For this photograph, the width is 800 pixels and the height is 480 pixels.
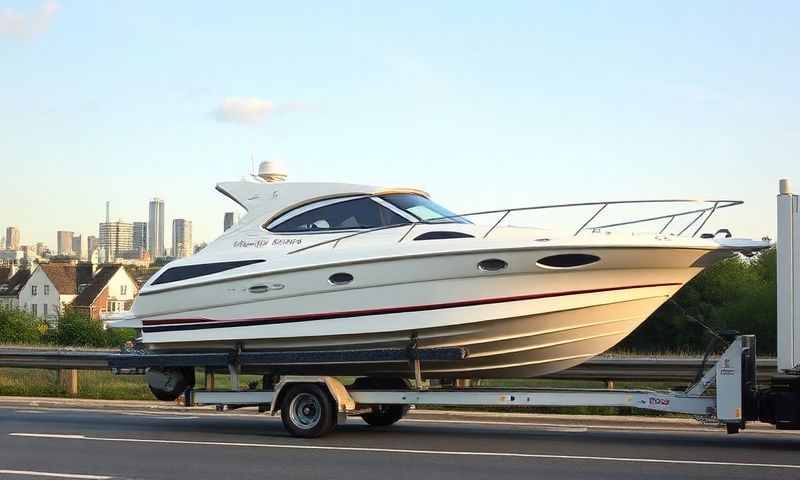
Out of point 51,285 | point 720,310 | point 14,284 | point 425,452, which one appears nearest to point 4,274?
point 14,284

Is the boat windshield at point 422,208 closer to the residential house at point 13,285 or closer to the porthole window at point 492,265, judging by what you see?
the porthole window at point 492,265

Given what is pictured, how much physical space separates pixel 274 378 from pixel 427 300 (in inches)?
103

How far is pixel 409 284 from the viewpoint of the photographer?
12750mm

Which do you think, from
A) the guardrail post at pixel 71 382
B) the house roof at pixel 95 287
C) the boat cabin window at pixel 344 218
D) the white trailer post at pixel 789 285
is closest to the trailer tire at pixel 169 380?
the boat cabin window at pixel 344 218

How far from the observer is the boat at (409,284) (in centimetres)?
1230

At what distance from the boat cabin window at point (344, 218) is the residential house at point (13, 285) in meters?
113

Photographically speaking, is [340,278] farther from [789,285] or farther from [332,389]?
[789,285]

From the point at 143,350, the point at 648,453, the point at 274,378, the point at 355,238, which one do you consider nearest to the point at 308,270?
the point at 355,238

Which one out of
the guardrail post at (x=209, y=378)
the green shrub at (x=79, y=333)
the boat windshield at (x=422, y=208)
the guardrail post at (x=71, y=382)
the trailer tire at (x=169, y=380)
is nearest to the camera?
the boat windshield at (x=422, y=208)

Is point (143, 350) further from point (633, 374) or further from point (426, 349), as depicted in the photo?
point (633, 374)

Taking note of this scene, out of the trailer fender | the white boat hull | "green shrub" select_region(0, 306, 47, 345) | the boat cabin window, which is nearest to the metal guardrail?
the white boat hull

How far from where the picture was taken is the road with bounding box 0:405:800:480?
10344mm

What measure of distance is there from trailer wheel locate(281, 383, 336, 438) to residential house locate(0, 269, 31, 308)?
11363 cm

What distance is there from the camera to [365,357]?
13.0 m
